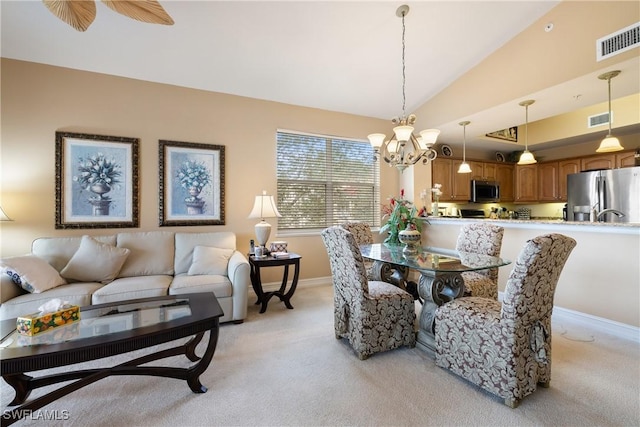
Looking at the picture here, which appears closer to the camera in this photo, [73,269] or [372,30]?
[73,269]

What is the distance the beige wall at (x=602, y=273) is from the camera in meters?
2.64

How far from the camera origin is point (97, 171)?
3199 millimetres

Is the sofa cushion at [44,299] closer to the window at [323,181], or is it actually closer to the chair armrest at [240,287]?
the chair armrest at [240,287]

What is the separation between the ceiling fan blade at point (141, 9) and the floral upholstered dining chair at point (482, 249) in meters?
3.28

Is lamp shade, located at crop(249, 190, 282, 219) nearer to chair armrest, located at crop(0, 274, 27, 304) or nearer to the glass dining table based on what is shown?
the glass dining table

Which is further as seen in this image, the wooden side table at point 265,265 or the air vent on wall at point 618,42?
the wooden side table at point 265,265

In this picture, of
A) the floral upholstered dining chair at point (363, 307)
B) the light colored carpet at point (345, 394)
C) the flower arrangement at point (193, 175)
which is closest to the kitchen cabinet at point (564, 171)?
the light colored carpet at point (345, 394)

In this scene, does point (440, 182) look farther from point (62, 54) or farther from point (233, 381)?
point (62, 54)

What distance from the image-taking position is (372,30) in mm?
3064

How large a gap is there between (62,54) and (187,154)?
150 cm

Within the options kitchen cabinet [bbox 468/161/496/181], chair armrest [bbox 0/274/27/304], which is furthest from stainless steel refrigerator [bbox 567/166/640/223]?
chair armrest [bbox 0/274/27/304]

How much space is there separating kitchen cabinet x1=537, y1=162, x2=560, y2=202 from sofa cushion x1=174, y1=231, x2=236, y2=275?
255 inches

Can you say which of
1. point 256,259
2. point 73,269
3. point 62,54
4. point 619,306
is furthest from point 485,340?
point 62,54

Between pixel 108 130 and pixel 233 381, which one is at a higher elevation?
pixel 108 130
